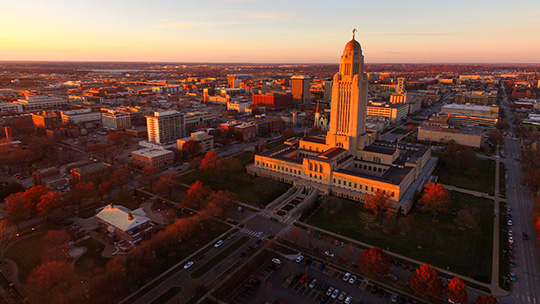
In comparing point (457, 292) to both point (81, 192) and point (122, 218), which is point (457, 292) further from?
point (81, 192)

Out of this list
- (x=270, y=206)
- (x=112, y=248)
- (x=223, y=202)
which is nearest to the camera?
(x=112, y=248)

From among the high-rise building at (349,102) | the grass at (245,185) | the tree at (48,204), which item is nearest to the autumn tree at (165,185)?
the grass at (245,185)

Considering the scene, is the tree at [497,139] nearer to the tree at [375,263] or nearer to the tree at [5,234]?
the tree at [375,263]

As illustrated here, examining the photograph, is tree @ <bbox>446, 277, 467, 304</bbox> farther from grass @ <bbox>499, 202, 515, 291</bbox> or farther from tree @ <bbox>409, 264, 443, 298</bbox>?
grass @ <bbox>499, 202, 515, 291</bbox>

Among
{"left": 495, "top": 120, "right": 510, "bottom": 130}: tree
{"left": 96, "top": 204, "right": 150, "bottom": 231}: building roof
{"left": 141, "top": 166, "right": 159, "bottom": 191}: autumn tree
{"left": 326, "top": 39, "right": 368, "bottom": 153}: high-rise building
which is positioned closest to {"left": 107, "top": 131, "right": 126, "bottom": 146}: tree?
{"left": 141, "top": 166, "right": 159, "bottom": 191}: autumn tree

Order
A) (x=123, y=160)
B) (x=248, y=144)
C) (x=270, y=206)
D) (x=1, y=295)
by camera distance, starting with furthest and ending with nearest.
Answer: (x=248, y=144)
(x=123, y=160)
(x=270, y=206)
(x=1, y=295)

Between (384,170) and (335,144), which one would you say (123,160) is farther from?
(384,170)

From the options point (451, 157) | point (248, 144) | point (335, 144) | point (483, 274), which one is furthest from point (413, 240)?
point (248, 144)

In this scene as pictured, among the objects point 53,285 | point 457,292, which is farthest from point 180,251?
point 457,292
